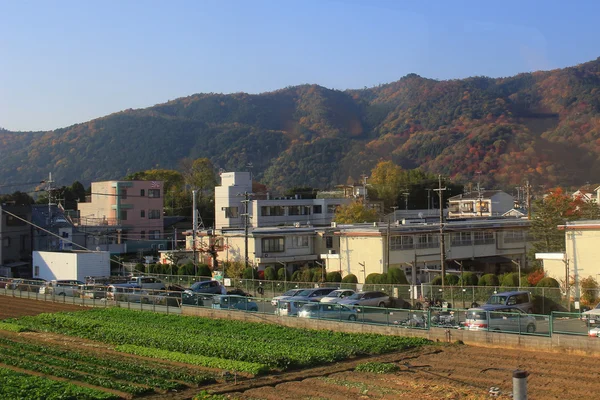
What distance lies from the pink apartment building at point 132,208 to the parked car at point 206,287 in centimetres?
3100

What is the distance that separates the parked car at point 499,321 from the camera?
20.3 meters

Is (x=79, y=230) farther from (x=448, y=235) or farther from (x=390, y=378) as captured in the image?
(x=390, y=378)

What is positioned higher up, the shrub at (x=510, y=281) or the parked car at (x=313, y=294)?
the shrub at (x=510, y=281)

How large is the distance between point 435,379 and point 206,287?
67.0ft

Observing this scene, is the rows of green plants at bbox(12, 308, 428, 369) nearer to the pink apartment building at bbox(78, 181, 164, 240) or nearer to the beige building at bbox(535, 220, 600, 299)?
the beige building at bbox(535, 220, 600, 299)

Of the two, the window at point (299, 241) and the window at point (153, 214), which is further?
the window at point (153, 214)

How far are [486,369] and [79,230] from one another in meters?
47.2

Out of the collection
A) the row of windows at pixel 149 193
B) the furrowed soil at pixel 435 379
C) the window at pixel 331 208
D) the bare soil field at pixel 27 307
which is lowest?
the furrowed soil at pixel 435 379

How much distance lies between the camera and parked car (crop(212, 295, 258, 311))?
27688 millimetres

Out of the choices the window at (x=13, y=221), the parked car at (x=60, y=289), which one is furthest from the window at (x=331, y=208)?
the parked car at (x=60, y=289)

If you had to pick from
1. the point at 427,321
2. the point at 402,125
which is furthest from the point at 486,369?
the point at 402,125

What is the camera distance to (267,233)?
46.2 meters

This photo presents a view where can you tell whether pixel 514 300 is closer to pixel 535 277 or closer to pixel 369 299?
pixel 369 299

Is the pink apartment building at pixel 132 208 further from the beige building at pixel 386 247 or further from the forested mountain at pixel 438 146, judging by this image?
the forested mountain at pixel 438 146
